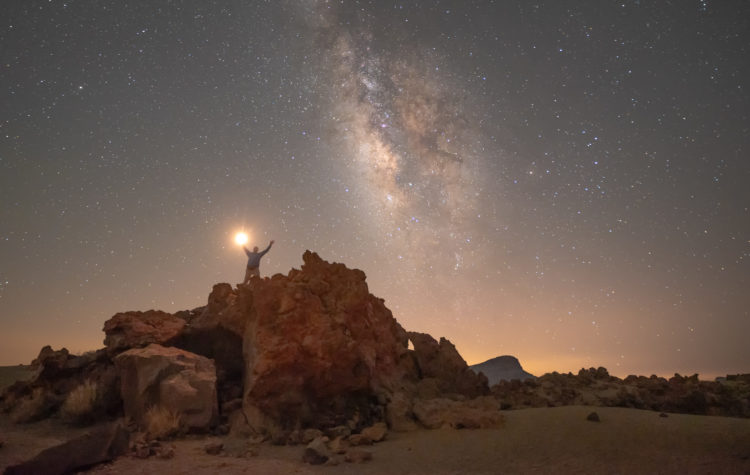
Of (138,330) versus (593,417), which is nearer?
(593,417)

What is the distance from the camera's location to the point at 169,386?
10719 mm

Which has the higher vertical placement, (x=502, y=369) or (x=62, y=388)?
(x=502, y=369)

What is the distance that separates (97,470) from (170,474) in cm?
126

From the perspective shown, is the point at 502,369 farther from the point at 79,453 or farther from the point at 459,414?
the point at 79,453

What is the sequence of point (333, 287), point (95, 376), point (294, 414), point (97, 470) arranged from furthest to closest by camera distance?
point (333, 287) < point (95, 376) < point (294, 414) < point (97, 470)

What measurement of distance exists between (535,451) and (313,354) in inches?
246

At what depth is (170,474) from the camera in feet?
23.3

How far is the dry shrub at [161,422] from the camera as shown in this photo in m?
9.83

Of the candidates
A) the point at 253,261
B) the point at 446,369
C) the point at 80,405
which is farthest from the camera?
the point at 253,261

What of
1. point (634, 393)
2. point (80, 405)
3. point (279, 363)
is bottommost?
point (80, 405)

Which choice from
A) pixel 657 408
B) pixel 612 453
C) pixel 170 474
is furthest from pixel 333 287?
pixel 657 408

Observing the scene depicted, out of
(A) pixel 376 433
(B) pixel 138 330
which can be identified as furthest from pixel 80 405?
(A) pixel 376 433

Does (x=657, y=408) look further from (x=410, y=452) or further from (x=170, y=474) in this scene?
(x=170, y=474)

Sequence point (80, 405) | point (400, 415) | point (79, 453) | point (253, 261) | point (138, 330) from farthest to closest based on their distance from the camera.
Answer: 1. point (253, 261)
2. point (138, 330)
3. point (80, 405)
4. point (400, 415)
5. point (79, 453)
